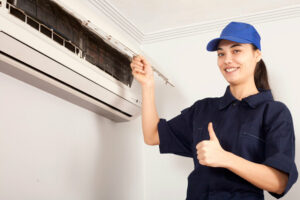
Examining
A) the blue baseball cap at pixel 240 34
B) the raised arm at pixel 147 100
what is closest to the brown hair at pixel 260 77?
the blue baseball cap at pixel 240 34

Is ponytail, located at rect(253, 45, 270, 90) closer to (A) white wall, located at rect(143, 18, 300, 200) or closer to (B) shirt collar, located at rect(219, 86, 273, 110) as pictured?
(B) shirt collar, located at rect(219, 86, 273, 110)

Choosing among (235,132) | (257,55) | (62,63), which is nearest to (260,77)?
(257,55)

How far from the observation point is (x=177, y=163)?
225 centimetres

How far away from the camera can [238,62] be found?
1.58 metres

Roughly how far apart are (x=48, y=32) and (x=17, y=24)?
7.0 inches

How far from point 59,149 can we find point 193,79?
955mm

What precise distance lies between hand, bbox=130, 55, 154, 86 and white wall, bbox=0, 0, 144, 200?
0.07 m

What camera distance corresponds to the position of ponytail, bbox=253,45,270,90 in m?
1.67

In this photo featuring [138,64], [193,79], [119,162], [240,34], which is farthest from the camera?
[193,79]

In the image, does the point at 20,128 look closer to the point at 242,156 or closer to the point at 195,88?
the point at 242,156

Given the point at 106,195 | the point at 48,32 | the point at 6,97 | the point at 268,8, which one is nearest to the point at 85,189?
the point at 106,195

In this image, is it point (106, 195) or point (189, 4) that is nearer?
point (106, 195)

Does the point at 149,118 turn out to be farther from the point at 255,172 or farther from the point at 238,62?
the point at 255,172

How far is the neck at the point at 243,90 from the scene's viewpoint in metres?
1.60
